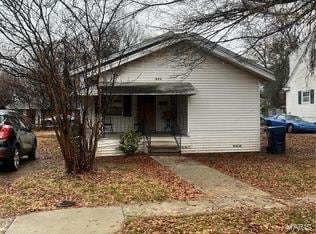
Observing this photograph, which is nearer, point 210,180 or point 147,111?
point 210,180

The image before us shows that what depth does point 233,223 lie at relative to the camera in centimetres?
703

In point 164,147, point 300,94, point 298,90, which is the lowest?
point 164,147

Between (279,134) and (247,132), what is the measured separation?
1.45 m

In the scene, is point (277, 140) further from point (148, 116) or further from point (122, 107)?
point (122, 107)


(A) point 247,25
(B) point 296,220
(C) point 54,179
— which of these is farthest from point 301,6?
(C) point 54,179

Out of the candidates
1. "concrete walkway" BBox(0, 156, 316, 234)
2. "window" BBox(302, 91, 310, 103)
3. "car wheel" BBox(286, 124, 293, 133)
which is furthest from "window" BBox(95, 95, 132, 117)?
"window" BBox(302, 91, 310, 103)

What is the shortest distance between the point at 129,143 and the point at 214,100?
13.3ft

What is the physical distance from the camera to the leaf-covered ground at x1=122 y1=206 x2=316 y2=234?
6711mm

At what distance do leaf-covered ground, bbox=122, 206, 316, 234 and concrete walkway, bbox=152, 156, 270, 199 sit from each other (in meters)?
1.63

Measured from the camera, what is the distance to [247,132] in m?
19.1

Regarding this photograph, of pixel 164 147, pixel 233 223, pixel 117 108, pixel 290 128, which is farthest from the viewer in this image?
pixel 290 128

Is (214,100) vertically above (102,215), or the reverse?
(214,100)

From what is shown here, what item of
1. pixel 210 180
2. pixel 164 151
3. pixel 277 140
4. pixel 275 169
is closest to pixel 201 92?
pixel 164 151

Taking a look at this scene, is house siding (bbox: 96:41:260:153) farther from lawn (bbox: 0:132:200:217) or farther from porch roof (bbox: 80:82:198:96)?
lawn (bbox: 0:132:200:217)
